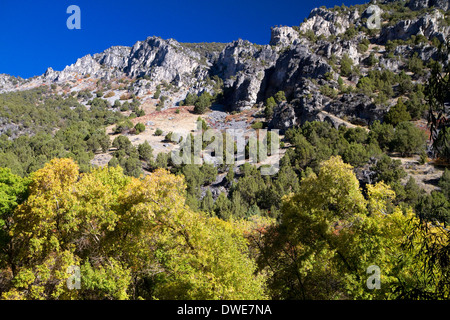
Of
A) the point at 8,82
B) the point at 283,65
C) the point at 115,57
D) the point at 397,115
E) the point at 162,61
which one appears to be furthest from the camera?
the point at 115,57

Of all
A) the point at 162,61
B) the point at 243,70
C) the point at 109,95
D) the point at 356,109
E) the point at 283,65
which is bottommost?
the point at 356,109

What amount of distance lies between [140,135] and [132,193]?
2513 inches

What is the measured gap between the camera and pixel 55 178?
17.1 m

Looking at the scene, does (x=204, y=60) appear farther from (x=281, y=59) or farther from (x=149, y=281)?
(x=149, y=281)

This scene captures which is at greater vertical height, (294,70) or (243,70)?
(243,70)

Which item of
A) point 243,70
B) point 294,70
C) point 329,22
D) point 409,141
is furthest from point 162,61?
point 409,141

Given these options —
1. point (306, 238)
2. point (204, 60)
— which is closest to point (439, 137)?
point (306, 238)

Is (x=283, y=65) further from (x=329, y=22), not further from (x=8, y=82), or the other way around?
(x=8, y=82)

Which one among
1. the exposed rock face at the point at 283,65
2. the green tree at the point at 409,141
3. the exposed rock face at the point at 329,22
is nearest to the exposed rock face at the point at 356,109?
the exposed rock face at the point at 283,65

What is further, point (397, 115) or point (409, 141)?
point (397, 115)

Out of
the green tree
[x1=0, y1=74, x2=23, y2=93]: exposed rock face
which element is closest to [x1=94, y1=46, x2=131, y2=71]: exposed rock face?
[x1=0, y1=74, x2=23, y2=93]: exposed rock face

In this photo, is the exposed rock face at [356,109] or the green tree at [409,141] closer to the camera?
the green tree at [409,141]

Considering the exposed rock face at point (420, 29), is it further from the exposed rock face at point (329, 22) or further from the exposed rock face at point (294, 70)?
the exposed rock face at point (294, 70)

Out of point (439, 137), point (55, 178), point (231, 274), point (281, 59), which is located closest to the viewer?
point (439, 137)
